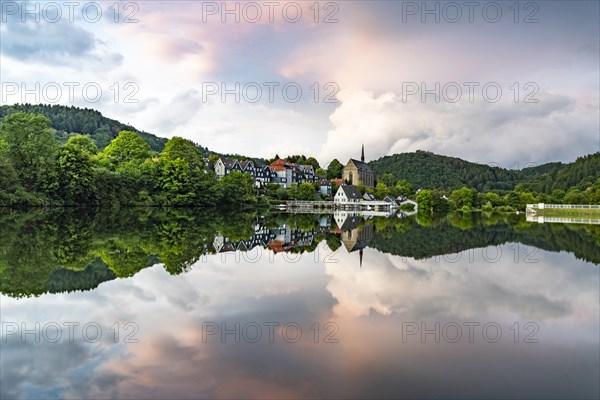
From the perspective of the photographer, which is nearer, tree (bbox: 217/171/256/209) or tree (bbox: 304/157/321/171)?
tree (bbox: 217/171/256/209)

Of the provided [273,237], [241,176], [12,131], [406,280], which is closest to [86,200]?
[12,131]

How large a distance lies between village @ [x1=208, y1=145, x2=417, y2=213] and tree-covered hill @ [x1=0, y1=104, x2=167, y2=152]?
2132 inches

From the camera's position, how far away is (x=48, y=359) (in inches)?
251

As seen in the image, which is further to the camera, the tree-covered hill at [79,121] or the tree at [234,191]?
the tree-covered hill at [79,121]

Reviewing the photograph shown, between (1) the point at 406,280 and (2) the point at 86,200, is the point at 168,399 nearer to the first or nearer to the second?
(1) the point at 406,280

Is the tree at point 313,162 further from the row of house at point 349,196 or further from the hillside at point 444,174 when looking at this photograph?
the row of house at point 349,196

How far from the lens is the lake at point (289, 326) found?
5781mm

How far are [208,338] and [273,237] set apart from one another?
1849 cm

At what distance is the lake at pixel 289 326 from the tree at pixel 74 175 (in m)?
33.2

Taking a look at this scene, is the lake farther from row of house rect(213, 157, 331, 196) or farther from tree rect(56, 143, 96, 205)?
row of house rect(213, 157, 331, 196)

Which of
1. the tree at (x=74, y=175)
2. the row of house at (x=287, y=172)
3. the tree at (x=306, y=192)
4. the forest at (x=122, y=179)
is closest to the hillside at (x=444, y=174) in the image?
the row of house at (x=287, y=172)

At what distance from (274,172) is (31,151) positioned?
230ft

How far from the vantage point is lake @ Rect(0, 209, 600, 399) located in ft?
19.0

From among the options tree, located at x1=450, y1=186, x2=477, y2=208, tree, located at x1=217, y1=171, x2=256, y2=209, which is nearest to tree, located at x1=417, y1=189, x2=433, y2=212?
tree, located at x1=450, y1=186, x2=477, y2=208
